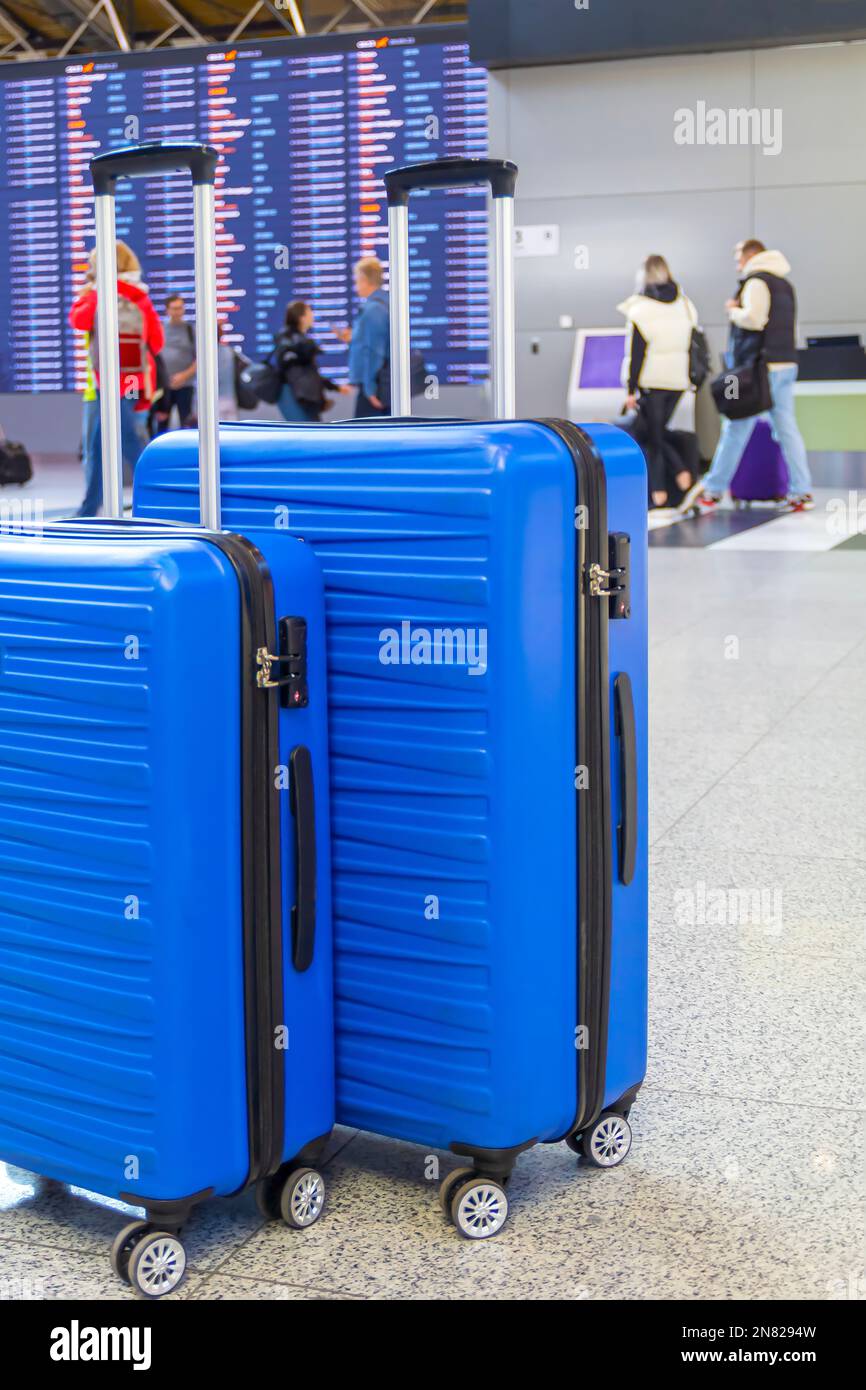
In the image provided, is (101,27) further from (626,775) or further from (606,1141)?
(606,1141)

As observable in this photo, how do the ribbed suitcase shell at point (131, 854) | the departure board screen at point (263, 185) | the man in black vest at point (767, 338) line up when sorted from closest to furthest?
the ribbed suitcase shell at point (131, 854)
the man in black vest at point (767, 338)
the departure board screen at point (263, 185)

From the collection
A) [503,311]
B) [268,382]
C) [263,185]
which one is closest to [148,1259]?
[503,311]

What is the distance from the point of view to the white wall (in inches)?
485

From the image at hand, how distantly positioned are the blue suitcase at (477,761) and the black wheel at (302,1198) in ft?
0.31

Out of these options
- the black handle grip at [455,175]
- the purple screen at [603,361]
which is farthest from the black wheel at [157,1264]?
the purple screen at [603,361]

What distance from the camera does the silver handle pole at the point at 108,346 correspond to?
5.73 feet

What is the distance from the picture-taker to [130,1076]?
157 cm

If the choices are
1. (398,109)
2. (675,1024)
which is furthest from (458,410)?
(675,1024)

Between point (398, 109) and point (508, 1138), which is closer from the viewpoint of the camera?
point (508, 1138)

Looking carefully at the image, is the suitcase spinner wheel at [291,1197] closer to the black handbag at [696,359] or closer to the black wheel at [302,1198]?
the black wheel at [302,1198]

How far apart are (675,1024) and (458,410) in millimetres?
12437

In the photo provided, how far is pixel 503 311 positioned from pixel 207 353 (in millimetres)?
399

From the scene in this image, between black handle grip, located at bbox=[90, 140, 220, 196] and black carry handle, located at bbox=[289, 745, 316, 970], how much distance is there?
604 mm

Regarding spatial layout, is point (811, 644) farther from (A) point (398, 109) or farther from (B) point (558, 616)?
(A) point (398, 109)
